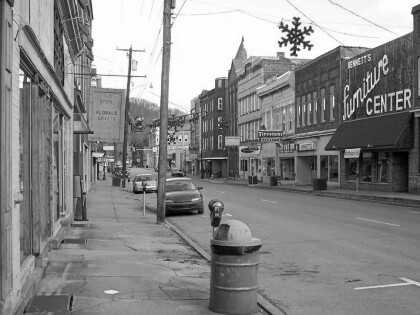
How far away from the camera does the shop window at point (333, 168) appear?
40750 mm

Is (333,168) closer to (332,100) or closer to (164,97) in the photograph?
(332,100)

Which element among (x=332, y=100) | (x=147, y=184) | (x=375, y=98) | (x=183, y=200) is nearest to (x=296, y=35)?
(x=183, y=200)

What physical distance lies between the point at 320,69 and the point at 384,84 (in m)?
10.0

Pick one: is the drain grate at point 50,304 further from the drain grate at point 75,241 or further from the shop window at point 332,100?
the shop window at point 332,100

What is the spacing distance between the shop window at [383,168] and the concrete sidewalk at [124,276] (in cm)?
2084

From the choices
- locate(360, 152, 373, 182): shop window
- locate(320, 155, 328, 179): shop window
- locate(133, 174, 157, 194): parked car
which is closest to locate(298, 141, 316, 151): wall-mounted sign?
locate(320, 155, 328, 179): shop window

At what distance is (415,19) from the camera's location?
30000 millimetres

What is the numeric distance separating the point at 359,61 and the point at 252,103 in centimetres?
2759

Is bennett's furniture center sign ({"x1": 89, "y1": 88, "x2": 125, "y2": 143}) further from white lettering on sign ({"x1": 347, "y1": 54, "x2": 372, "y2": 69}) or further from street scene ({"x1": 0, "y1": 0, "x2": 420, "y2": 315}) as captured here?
white lettering on sign ({"x1": 347, "y1": 54, "x2": 372, "y2": 69})

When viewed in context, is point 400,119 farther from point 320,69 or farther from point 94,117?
point 94,117

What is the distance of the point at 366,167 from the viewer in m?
35.8

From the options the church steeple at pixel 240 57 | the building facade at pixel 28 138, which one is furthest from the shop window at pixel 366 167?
the church steeple at pixel 240 57

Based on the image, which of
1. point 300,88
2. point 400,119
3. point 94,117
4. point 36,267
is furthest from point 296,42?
point 300,88

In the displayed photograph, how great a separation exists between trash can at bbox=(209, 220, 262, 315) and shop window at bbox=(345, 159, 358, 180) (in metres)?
31.5
